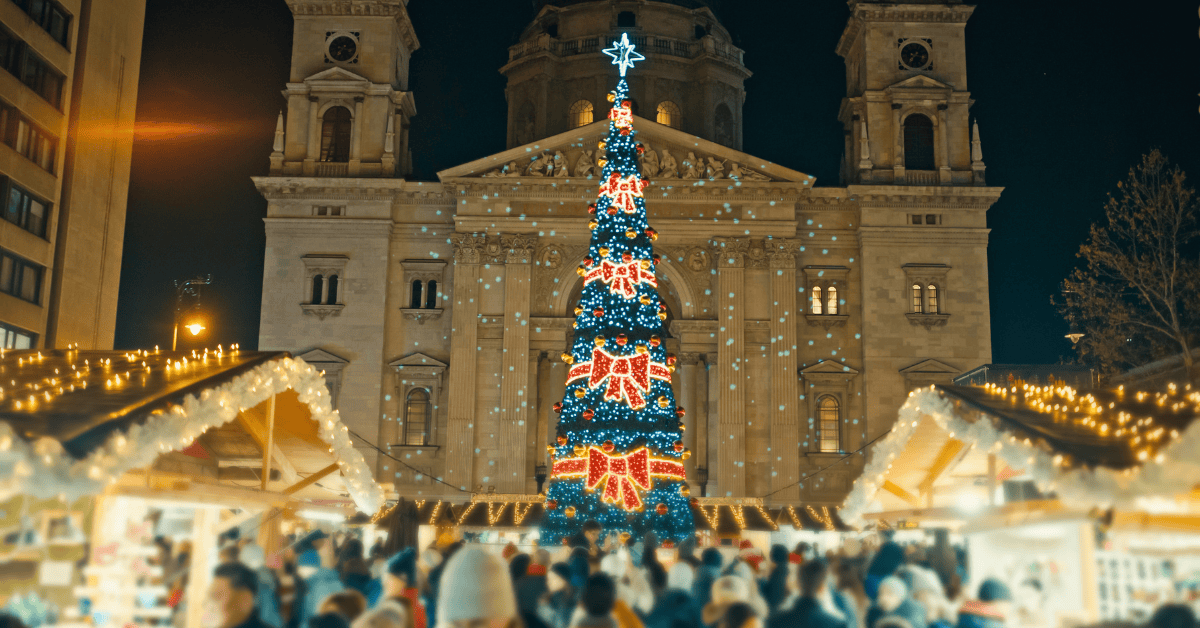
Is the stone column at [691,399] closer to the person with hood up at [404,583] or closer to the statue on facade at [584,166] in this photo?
the statue on facade at [584,166]

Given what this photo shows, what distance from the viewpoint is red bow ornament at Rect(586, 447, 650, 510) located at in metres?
23.3

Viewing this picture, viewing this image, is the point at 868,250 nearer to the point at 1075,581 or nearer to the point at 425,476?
the point at 425,476

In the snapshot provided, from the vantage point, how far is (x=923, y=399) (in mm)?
14047

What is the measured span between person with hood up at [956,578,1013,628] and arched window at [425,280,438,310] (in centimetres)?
3541

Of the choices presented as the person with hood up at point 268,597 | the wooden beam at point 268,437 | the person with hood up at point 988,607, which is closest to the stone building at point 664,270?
the wooden beam at point 268,437

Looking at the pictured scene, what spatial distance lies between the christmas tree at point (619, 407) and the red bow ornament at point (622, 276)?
0.02 m

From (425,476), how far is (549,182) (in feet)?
39.3

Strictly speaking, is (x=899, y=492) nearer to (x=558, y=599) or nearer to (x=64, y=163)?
(x=558, y=599)

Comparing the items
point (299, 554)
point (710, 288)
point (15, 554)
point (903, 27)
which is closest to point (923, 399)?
point (299, 554)

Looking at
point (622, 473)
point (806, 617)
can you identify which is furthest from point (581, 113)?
point (806, 617)

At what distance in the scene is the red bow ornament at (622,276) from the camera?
24.1m

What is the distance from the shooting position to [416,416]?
1694 inches

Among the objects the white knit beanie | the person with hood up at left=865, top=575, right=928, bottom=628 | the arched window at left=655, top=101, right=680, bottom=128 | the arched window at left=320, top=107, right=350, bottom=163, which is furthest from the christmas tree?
the arched window at left=655, top=101, right=680, bottom=128

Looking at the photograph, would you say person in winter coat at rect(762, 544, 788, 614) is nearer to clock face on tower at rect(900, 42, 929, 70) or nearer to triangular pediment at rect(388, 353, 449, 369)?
triangular pediment at rect(388, 353, 449, 369)
